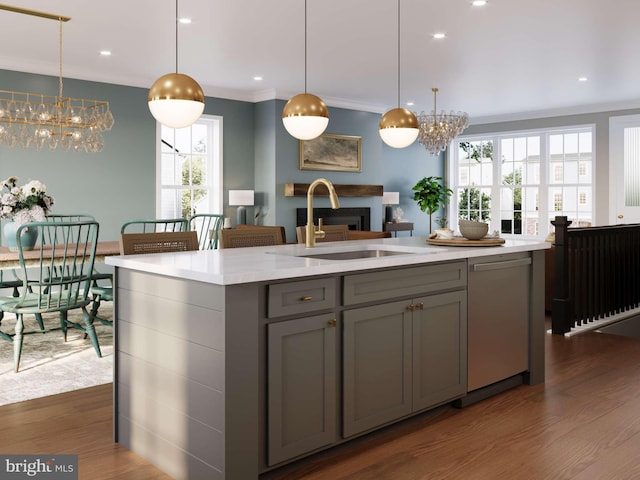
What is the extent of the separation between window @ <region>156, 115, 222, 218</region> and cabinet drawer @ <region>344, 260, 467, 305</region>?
5.25m

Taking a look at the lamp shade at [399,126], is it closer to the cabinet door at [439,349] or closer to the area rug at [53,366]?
the cabinet door at [439,349]

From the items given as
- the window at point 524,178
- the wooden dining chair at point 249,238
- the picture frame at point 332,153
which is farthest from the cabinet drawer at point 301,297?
the window at point 524,178

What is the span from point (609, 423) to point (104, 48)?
534 centimetres

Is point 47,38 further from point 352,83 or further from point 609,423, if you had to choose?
point 609,423

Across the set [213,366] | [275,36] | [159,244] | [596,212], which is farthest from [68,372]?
[596,212]

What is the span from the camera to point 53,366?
13.7 feet

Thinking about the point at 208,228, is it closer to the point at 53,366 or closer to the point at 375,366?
the point at 53,366

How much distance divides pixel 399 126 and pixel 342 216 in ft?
17.8

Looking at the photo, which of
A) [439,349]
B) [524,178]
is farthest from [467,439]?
[524,178]

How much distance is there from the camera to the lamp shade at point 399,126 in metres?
3.65

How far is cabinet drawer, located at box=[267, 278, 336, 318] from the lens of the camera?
7.79 feet

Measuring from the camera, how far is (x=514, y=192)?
35.0 ft

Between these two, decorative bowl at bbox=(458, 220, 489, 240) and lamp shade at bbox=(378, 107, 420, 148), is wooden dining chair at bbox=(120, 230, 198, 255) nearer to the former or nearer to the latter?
lamp shade at bbox=(378, 107, 420, 148)

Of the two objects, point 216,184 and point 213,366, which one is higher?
point 216,184
